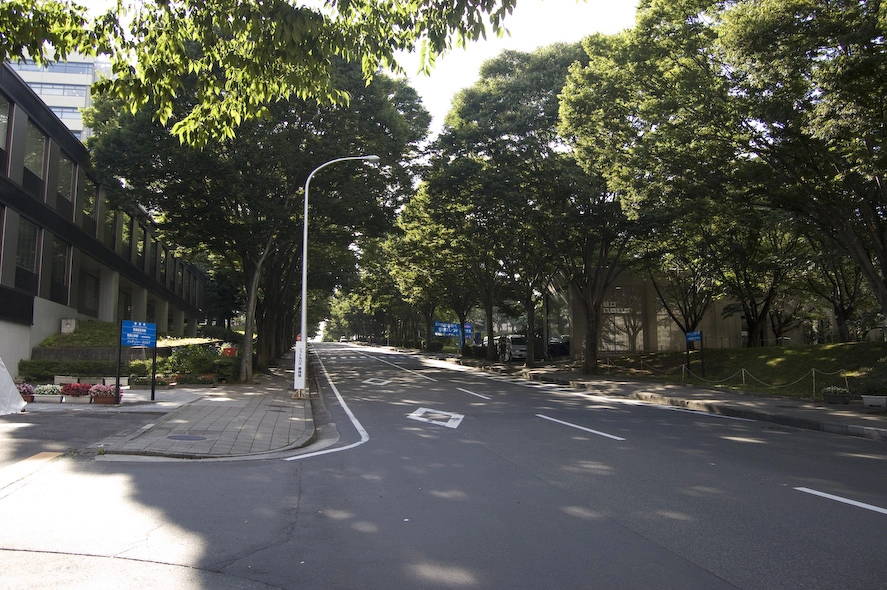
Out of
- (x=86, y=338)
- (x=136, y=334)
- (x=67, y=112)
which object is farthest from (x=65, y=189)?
(x=67, y=112)

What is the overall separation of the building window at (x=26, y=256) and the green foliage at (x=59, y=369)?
130 inches

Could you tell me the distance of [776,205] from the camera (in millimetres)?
19453

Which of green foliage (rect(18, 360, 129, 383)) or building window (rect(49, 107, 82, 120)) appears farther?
building window (rect(49, 107, 82, 120))

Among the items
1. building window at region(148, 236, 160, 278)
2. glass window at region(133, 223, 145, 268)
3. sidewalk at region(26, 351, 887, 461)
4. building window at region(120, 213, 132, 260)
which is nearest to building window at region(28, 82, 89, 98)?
building window at region(148, 236, 160, 278)

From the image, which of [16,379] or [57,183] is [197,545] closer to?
[16,379]

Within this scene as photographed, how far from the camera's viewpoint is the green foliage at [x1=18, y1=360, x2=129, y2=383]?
19.8 meters

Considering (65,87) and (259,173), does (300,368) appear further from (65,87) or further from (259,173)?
(65,87)

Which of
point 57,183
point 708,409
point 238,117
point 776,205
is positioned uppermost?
point 57,183

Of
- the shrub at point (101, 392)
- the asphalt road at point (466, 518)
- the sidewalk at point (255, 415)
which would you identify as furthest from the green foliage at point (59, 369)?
the asphalt road at point (466, 518)

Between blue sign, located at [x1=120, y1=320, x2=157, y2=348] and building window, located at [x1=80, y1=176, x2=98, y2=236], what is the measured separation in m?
14.8

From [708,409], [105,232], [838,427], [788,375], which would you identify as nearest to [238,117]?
[838,427]

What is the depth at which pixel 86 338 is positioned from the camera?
24656mm

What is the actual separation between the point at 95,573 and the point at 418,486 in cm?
373

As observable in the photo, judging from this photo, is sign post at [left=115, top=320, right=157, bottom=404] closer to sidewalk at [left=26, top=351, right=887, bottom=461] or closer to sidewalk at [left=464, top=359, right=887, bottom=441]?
sidewalk at [left=26, top=351, right=887, bottom=461]
